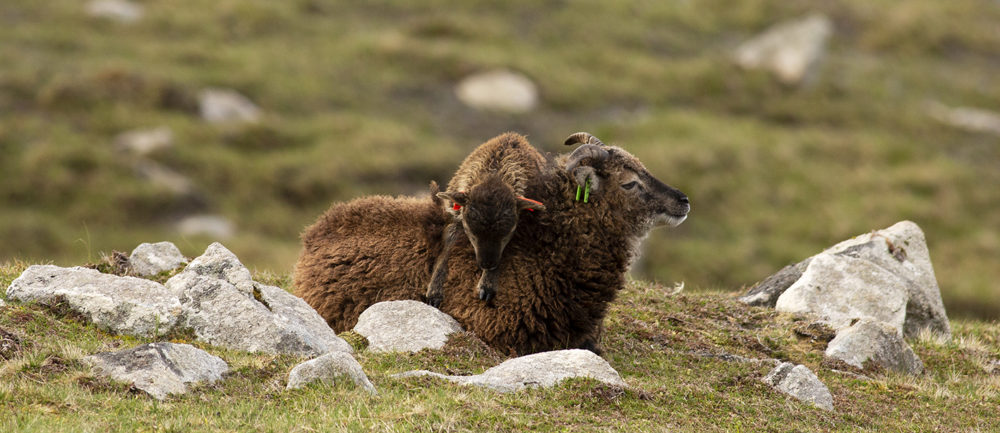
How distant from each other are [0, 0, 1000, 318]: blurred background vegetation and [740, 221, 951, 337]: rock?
15.5 meters

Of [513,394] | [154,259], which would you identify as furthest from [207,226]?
[513,394]

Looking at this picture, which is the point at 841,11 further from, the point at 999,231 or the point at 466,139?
the point at 466,139

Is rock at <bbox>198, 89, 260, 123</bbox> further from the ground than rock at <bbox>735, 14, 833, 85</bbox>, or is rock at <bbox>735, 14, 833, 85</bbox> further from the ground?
rock at <bbox>735, 14, 833, 85</bbox>

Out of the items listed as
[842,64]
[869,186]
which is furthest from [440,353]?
[842,64]

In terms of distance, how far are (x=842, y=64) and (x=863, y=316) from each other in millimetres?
44835

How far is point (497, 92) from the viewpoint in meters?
44.5

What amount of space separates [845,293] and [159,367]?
8.94m

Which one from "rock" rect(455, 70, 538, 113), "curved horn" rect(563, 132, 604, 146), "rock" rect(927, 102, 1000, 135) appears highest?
"rock" rect(455, 70, 538, 113)

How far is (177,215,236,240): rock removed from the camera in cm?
3234

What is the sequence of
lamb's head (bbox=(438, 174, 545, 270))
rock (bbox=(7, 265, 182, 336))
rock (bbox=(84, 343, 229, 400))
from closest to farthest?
rock (bbox=(84, 343, 229, 400)), rock (bbox=(7, 265, 182, 336)), lamb's head (bbox=(438, 174, 545, 270))

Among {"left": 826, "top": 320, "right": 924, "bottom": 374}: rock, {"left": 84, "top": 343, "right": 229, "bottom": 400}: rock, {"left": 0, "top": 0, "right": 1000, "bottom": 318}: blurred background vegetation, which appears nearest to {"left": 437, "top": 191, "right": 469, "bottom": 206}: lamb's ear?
{"left": 84, "top": 343, "right": 229, "bottom": 400}: rock

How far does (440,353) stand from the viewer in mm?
10906

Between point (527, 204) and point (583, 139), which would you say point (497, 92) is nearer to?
point (583, 139)

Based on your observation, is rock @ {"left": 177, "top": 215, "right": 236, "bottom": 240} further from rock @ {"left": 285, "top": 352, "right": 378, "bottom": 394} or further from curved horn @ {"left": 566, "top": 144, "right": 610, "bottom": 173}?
rock @ {"left": 285, "top": 352, "right": 378, "bottom": 394}
